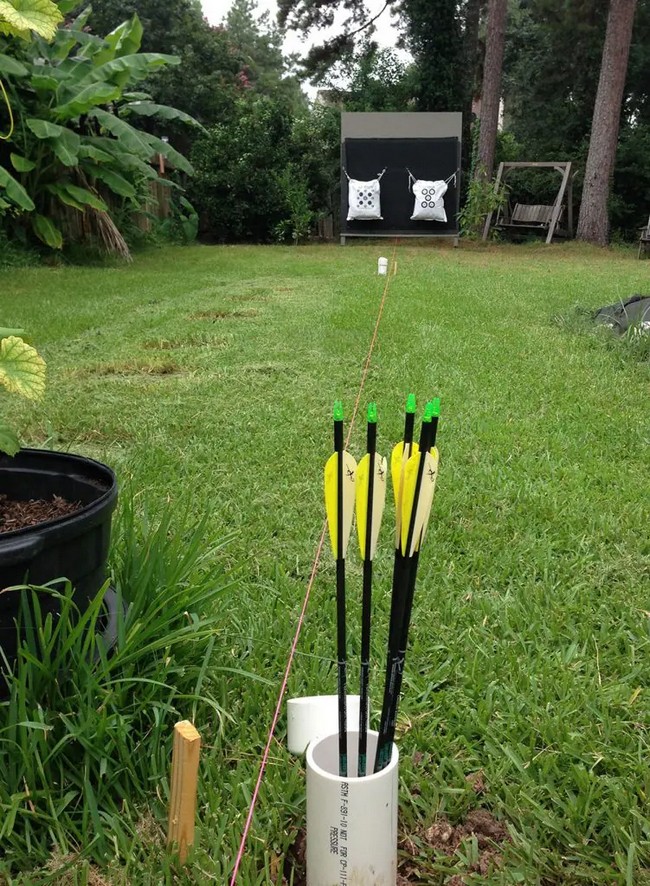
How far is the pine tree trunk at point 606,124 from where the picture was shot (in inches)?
435

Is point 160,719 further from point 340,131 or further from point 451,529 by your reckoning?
point 340,131

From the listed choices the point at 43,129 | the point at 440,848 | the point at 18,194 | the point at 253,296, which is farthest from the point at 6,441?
the point at 43,129

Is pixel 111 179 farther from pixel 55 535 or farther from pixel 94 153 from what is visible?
pixel 55 535

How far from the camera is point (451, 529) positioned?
1.96 metres

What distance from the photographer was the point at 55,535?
1040 mm

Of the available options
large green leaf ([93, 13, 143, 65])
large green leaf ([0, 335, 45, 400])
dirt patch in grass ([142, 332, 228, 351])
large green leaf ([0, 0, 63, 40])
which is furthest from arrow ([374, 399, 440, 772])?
large green leaf ([93, 13, 143, 65])

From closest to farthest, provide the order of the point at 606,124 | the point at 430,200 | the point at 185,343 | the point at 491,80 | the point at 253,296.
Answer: the point at 185,343
the point at 253,296
the point at 606,124
the point at 491,80
the point at 430,200

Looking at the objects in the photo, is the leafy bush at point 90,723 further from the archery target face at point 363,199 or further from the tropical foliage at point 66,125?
the archery target face at point 363,199

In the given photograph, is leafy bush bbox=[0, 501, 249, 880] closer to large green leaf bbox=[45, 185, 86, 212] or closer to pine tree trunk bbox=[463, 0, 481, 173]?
large green leaf bbox=[45, 185, 86, 212]

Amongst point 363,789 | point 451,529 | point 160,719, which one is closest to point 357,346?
point 451,529

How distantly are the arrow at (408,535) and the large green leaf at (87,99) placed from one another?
24.3 ft

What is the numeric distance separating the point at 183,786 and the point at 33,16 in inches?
41.3

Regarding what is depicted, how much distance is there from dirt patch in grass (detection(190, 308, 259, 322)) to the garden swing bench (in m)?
8.30

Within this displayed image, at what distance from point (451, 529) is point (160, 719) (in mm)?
1026
